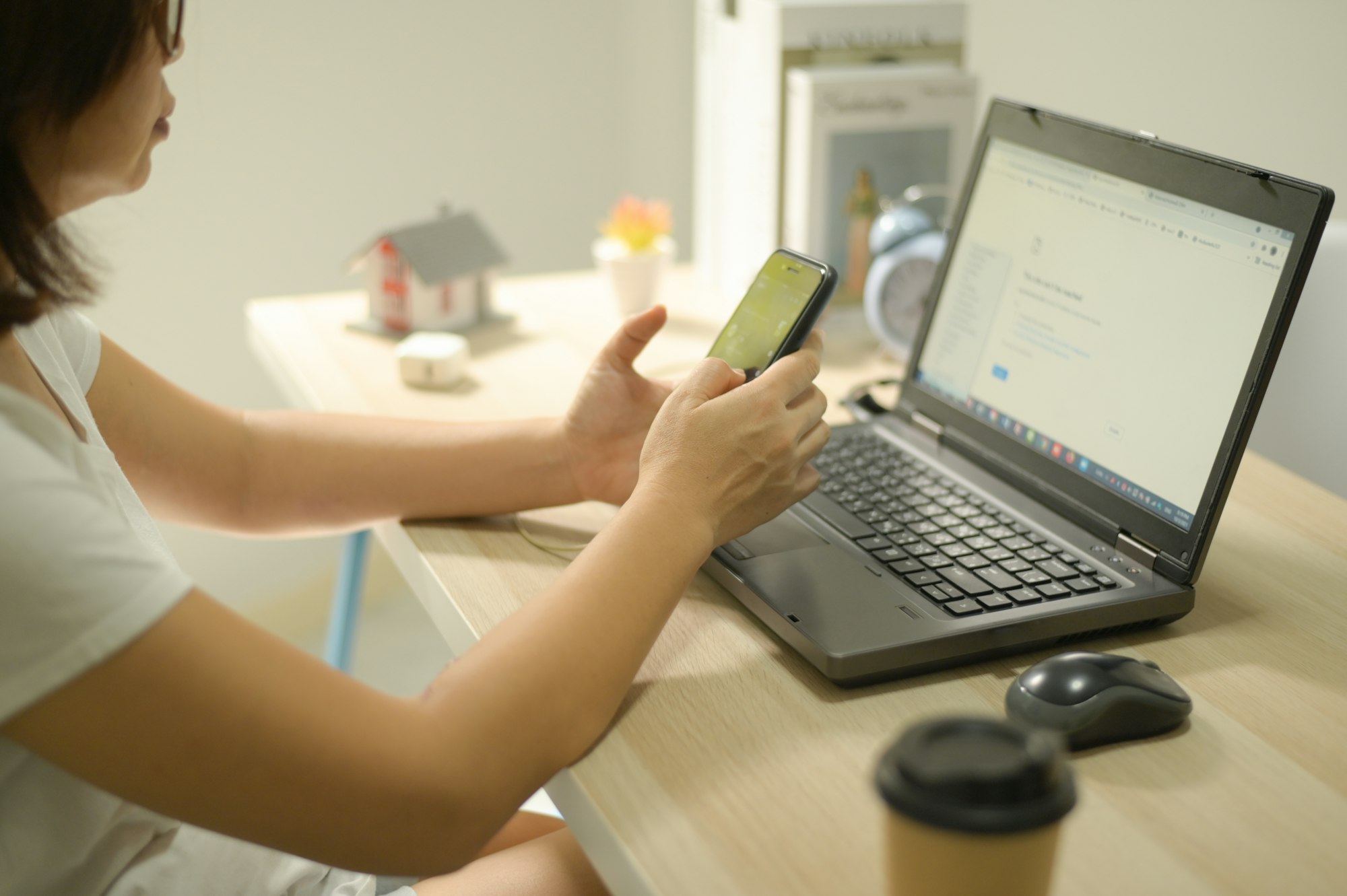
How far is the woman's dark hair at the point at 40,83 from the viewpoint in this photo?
58 centimetres

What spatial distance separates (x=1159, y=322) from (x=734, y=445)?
33 cm

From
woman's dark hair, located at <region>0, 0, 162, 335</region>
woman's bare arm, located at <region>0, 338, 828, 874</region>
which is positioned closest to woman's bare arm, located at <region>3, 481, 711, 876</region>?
woman's bare arm, located at <region>0, 338, 828, 874</region>

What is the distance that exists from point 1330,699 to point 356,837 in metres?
0.57

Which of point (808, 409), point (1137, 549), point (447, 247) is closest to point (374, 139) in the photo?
point (447, 247)

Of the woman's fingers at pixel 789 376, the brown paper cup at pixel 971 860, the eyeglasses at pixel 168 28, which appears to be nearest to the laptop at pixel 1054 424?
the woman's fingers at pixel 789 376

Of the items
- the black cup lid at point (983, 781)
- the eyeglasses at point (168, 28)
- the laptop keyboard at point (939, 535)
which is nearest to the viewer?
the black cup lid at point (983, 781)

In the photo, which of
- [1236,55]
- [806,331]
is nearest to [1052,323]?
[806,331]

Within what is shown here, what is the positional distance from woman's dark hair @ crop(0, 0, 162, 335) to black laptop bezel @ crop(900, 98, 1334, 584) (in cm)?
66

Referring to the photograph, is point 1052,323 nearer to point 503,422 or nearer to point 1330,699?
point 1330,699

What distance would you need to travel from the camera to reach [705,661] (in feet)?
2.41

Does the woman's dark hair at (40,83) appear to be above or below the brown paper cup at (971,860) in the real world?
above

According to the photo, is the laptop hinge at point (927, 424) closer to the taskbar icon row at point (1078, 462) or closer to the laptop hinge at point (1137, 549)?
the taskbar icon row at point (1078, 462)

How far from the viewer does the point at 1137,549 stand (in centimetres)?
81

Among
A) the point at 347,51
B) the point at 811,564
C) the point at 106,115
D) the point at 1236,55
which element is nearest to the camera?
the point at 106,115
